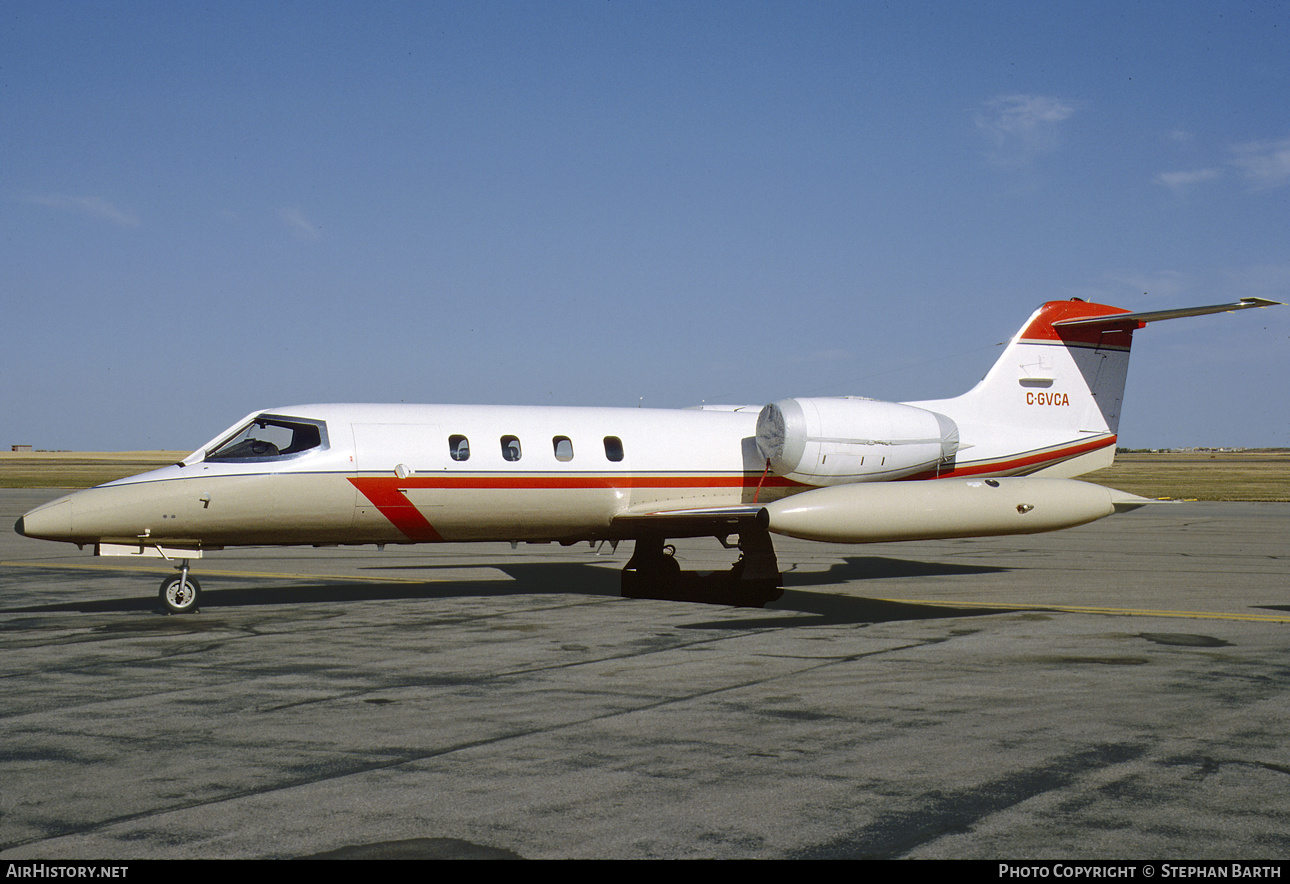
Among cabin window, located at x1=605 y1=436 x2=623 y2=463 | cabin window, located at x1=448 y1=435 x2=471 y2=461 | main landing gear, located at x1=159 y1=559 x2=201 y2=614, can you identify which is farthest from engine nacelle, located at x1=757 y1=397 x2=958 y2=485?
main landing gear, located at x1=159 y1=559 x2=201 y2=614

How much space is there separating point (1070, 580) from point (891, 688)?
A: 35.5 ft

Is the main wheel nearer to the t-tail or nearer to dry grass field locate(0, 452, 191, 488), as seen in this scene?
the t-tail

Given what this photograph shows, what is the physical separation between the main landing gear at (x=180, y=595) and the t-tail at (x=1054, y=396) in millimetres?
12149

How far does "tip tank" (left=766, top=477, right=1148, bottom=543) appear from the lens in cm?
1373

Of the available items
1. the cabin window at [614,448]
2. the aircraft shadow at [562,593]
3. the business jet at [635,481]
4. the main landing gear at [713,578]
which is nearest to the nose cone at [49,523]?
the business jet at [635,481]

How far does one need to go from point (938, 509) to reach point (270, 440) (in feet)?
29.7

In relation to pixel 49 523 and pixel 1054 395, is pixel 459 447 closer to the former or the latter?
pixel 49 523

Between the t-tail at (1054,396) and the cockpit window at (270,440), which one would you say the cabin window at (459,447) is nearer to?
the cockpit window at (270,440)

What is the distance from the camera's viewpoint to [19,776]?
6.46 m

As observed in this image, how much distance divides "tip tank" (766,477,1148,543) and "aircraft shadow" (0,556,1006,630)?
3.47 feet

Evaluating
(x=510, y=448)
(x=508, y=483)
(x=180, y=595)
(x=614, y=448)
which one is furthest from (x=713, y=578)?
(x=180, y=595)

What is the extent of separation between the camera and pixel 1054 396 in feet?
64.3

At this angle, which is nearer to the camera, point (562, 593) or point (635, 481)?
point (635, 481)

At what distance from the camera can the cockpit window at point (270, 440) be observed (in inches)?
566
